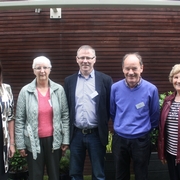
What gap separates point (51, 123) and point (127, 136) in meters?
0.83

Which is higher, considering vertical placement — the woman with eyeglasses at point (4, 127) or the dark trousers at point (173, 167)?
the woman with eyeglasses at point (4, 127)

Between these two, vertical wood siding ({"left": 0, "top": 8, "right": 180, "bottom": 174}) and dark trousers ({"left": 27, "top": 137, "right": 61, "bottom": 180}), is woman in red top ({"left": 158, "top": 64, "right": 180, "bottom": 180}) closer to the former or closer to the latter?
dark trousers ({"left": 27, "top": 137, "right": 61, "bottom": 180})

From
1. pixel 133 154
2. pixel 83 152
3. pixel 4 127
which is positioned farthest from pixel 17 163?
pixel 133 154

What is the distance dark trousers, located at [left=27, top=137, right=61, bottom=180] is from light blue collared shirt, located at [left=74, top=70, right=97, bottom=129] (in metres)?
0.39

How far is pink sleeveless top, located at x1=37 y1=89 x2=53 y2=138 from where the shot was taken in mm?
3209

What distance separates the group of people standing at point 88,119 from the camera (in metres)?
3.07

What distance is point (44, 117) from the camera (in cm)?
321

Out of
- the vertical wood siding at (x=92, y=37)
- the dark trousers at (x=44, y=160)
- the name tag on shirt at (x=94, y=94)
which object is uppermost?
the vertical wood siding at (x=92, y=37)

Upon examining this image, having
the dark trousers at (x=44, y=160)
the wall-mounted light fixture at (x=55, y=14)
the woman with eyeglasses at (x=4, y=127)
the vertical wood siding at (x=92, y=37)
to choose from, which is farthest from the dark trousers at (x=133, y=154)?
the wall-mounted light fixture at (x=55, y=14)

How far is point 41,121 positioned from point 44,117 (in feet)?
0.18

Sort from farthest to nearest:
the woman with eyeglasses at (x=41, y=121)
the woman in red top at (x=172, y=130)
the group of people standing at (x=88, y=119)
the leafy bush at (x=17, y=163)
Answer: the leafy bush at (x=17, y=163) → the woman with eyeglasses at (x=41, y=121) → the group of people standing at (x=88, y=119) → the woman in red top at (x=172, y=130)

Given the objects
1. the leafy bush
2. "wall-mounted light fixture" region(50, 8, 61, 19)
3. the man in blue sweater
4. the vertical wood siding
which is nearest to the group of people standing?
the man in blue sweater

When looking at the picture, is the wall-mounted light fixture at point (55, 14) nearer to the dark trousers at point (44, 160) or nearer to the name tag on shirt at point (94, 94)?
the name tag on shirt at point (94, 94)

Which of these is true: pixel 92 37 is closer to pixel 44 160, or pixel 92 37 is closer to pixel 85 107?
pixel 85 107
